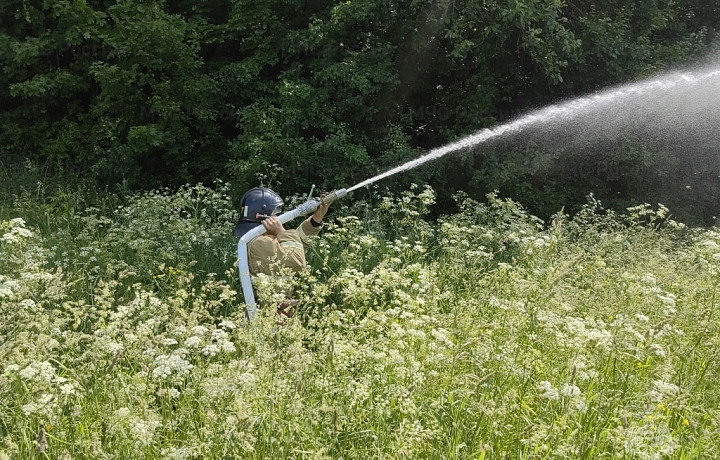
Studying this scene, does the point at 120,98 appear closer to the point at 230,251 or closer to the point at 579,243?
the point at 230,251

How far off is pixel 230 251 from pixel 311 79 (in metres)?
3.83

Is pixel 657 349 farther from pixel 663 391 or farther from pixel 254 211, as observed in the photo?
pixel 254 211

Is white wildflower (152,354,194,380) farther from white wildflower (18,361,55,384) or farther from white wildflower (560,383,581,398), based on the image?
white wildflower (560,383,581,398)

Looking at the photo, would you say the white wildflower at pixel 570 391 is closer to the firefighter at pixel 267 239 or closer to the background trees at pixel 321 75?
the firefighter at pixel 267 239

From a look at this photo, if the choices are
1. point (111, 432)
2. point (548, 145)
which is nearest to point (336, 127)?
point (548, 145)

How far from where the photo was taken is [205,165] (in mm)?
10234

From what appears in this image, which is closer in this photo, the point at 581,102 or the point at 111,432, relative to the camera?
the point at 111,432

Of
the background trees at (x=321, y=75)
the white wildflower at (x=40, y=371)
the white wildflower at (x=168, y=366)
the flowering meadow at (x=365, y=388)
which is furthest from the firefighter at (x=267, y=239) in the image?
the background trees at (x=321, y=75)

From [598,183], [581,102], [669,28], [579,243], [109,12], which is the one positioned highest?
[109,12]

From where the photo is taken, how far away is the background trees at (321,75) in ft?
29.0

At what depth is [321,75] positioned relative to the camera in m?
9.09

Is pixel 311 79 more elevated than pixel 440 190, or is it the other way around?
pixel 311 79

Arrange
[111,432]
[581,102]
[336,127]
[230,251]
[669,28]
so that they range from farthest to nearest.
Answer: [669,28], [581,102], [336,127], [230,251], [111,432]

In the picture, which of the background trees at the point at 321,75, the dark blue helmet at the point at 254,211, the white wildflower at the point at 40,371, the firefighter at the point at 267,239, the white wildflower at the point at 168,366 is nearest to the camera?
the white wildflower at the point at 40,371
